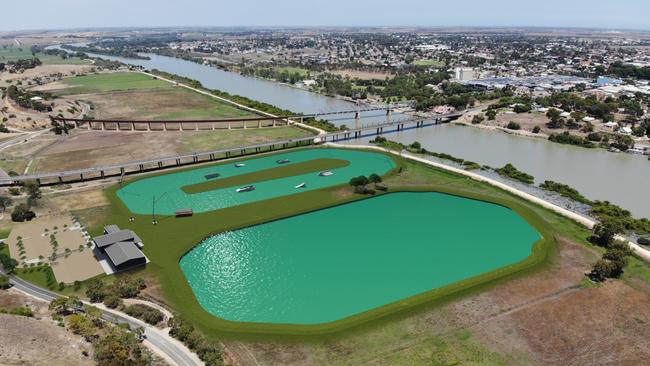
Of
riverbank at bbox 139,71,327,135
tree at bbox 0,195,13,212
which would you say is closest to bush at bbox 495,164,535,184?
riverbank at bbox 139,71,327,135

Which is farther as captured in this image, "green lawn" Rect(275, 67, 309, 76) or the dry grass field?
"green lawn" Rect(275, 67, 309, 76)

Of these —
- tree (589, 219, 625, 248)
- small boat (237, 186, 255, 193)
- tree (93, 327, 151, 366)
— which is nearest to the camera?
tree (93, 327, 151, 366)

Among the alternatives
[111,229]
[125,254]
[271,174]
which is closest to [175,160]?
[271,174]

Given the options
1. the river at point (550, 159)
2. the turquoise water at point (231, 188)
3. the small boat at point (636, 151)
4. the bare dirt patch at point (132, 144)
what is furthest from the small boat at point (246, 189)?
the small boat at point (636, 151)

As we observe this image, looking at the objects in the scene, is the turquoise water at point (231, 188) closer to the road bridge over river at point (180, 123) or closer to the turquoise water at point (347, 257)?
the turquoise water at point (347, 257)

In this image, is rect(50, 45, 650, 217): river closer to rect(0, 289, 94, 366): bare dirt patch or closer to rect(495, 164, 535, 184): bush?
rect(495, 164, 535, 184): bush

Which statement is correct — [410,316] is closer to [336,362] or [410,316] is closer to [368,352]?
[368,352]
